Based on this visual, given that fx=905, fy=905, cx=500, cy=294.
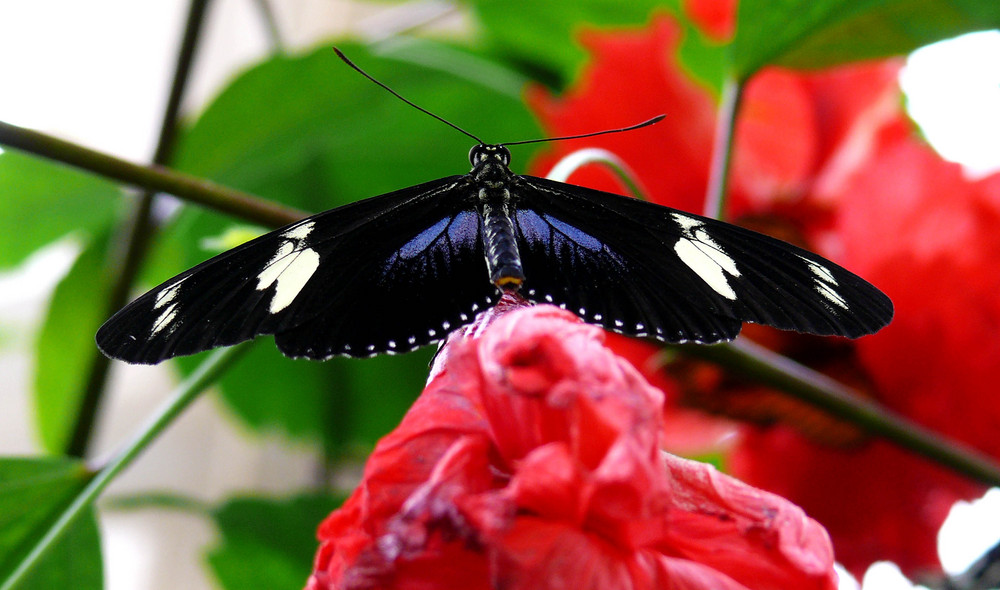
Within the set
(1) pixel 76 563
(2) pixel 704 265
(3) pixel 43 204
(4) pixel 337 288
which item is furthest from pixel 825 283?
(3) pixel 43 204

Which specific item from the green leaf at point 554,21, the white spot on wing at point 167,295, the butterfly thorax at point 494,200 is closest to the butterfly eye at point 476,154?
the butterfly thorax at point 494,200

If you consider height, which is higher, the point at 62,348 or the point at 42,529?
the point at 62,348

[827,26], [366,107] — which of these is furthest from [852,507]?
[366,107]

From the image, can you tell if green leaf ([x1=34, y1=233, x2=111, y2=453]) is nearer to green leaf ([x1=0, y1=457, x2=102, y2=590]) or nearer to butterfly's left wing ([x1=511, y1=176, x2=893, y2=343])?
green leaf ([x1=0, y1=457, x2=102, y2=590])

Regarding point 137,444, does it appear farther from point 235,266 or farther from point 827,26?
point 827,26

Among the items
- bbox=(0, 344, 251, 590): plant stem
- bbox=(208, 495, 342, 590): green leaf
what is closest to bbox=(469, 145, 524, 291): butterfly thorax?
bbox=(0, 344, 251, 590): plant stem

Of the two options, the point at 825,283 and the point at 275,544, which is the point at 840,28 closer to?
the point at 825,283
